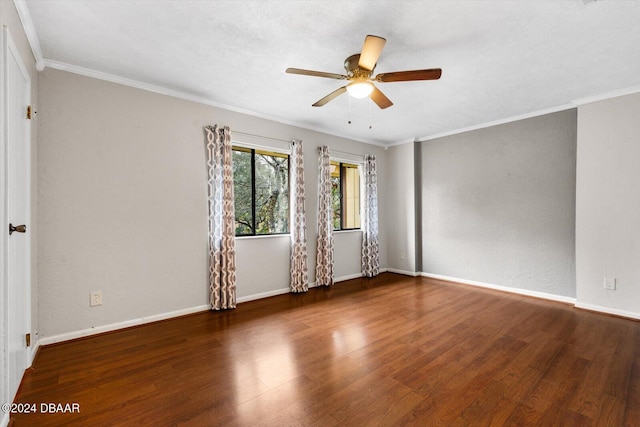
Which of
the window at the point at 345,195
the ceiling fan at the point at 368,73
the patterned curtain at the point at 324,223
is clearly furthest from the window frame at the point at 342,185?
the ceiling fan at the point at 368,73

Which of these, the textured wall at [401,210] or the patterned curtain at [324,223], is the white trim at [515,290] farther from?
the patterned curtain at [324,223]

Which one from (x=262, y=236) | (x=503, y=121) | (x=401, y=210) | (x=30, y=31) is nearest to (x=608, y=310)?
(x=503, y=121)

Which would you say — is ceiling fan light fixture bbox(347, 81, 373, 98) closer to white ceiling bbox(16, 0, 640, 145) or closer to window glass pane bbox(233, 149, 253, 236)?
white ceiling bbox(16, 0, 640, 145)

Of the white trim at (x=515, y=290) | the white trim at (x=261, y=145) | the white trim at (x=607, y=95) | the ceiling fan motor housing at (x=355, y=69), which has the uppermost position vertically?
the white trim at (x=607, y=95)

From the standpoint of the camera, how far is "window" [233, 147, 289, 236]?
4.04 meters

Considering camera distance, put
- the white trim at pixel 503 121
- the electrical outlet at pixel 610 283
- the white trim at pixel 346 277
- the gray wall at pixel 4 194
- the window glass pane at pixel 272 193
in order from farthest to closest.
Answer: the white trim at pixel 346 277 < the window glass pane at pixel 272 193 < the white trim at pixel 503 121 < the electrical outlet at pixel 610 283 < the gray wall at pixel 4 194

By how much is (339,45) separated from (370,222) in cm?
353

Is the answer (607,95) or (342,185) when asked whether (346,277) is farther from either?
(607,95)

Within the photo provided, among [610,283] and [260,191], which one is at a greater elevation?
[260,191]

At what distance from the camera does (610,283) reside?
3.33m

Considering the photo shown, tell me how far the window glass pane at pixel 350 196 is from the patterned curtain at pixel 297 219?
129 cm

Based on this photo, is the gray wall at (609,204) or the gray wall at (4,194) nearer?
the gray wall at (4,194)

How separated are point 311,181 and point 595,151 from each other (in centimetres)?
365

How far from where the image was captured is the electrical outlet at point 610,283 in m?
3.31
